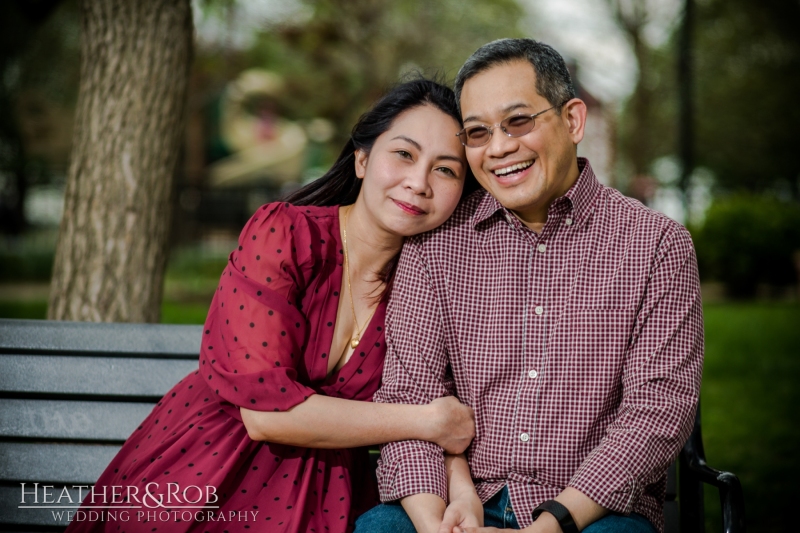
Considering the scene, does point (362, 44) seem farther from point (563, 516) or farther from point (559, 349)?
point (563, 516)

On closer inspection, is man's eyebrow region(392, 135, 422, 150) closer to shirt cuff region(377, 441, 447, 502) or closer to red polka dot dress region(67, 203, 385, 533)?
red polka dot dress region(67, 203, 385, 533)

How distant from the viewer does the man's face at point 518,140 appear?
2.76 meters

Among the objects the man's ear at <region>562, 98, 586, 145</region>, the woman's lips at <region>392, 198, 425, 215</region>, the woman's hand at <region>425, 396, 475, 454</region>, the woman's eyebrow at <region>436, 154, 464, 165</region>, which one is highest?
the man's ear at <region>562, 98, 586, 145</region>

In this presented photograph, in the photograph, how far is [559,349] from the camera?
273 cm

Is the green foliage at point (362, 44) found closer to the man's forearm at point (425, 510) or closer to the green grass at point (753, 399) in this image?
the green grass at point (753, 399)

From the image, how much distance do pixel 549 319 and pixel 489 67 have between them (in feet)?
2.88

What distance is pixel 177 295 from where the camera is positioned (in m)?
12.1

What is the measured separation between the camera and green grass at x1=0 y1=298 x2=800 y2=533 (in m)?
5.18

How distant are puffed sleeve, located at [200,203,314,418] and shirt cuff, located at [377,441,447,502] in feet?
1.21

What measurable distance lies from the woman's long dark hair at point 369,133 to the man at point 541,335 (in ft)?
0.42

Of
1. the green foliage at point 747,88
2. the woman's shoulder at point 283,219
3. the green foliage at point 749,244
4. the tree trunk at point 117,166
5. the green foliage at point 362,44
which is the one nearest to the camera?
the woman's shoulder at point 283,219

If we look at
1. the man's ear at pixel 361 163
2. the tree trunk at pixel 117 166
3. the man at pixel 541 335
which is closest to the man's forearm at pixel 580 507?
the man at pixel 541 335

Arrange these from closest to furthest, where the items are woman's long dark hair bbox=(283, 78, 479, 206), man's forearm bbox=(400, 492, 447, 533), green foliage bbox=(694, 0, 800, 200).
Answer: man's forearm bbox=(400, 492, 447, 533)
woman's long dark hair bbox=(283, 78, 479, 206)
green foliage bbox=(694, 0, 800, 200)

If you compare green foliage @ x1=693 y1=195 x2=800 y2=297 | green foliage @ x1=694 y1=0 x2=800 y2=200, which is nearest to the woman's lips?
green foliage @ x1=693 y1=195 x2=800 y2=297
